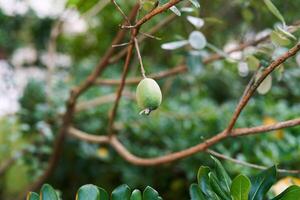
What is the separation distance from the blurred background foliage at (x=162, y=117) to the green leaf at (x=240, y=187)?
343 mm

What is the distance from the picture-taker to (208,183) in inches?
25.6

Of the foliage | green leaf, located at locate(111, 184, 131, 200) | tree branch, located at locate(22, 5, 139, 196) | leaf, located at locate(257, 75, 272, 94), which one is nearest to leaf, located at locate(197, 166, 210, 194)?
the foliage

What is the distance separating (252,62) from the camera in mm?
969

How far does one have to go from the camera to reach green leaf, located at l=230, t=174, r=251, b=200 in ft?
1.99

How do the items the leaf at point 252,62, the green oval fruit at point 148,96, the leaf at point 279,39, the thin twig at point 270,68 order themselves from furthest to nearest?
1. the leaf at point 252,62
2. the leaf at point 279,39
3. the thin twig at point 270,68
4. the green oval fruit at point 148,96

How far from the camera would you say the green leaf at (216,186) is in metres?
0.63

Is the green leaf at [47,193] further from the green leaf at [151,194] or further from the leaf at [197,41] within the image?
the leaf at [197,41]

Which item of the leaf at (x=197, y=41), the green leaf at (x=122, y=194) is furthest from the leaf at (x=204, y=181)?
the leaf at (x=197, y=41)

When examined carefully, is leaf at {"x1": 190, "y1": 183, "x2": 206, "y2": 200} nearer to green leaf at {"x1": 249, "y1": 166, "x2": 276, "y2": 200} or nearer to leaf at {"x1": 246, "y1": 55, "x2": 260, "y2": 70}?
green leaf at {"x1": 249, "y1": 166, "x2": 276, "y2": 200}

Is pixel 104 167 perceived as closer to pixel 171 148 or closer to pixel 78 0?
pixel 171 148

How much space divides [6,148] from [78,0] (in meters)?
1.20

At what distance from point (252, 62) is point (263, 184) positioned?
1.16 ft

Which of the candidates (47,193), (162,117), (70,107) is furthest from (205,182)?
(162,117)

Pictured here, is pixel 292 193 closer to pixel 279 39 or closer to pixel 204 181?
pixel 204 181
